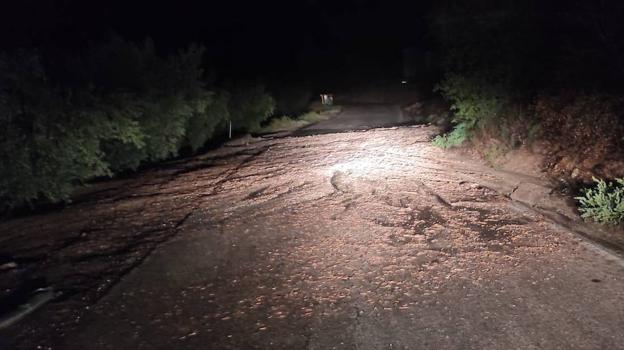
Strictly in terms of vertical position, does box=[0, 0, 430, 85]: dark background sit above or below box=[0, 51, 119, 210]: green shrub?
above

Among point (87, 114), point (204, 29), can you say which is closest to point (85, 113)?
point (87, 114)

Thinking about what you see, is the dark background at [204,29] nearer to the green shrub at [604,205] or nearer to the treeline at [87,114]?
the treeline at [87,114]

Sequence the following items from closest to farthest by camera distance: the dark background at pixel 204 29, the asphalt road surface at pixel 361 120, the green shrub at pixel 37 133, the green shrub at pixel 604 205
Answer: the green shrub at pixel 604 205, the green shrub at pixel 37 133, the asphalt road surface at pixel 361 120, the dark background at pixel 204 29

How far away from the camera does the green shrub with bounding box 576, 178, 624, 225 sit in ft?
21.0

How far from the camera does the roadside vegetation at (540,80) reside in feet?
26.8

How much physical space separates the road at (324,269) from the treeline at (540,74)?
59.0 inches

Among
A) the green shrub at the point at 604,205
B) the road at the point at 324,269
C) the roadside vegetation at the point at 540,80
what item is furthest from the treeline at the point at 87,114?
the green shrub at the point at 604,205

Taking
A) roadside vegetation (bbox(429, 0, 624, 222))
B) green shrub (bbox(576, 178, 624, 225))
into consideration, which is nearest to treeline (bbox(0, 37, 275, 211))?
roadside vegetation (bbox(429, 0, 624, 222))

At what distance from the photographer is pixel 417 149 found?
37.4 ft

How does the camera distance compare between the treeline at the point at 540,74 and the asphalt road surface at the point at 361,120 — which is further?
the asphalt road surface at the point at 361,120

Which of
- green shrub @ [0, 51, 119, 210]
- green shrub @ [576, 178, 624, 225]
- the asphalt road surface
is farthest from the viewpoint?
the asphalt road surface

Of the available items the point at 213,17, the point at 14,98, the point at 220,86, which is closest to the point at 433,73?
the point at 213,17

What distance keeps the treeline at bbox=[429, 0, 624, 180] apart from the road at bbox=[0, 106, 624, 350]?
150cm

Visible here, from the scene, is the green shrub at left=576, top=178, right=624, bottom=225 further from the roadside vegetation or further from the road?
the roadside vegetation
